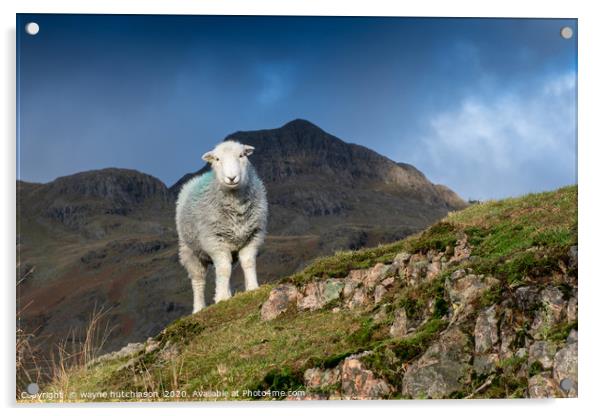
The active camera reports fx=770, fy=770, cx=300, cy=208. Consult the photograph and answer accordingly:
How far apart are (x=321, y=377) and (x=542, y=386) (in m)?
3.40

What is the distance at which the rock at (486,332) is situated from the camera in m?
11.5

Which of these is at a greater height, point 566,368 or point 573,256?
point 573,256

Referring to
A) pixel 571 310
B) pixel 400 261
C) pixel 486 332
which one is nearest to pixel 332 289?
pixel 400 261

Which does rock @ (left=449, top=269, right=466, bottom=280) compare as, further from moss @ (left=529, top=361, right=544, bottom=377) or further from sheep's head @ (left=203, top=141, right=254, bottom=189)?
sheep's head @ (left=203, top=141, right=254, bottom=189)

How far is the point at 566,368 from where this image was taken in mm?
11609

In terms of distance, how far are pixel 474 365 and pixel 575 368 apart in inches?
64.4

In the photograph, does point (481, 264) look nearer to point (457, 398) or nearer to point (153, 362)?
point (457, 398)

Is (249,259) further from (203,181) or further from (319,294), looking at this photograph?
(319,294)

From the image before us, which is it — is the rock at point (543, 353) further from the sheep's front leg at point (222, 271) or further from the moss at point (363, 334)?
the sheep's front leg at point (222, 271)

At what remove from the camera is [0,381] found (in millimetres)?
12945

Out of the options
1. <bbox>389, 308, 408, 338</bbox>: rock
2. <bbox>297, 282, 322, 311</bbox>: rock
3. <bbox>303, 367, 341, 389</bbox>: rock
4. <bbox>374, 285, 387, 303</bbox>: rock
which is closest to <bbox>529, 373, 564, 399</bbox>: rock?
<bbox>389, 308, 408, 338</bbox>: rock

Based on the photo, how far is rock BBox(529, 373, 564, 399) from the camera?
1135 centimetres

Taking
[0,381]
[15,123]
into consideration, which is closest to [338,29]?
[15,123]

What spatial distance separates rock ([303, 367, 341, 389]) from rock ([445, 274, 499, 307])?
227cm
